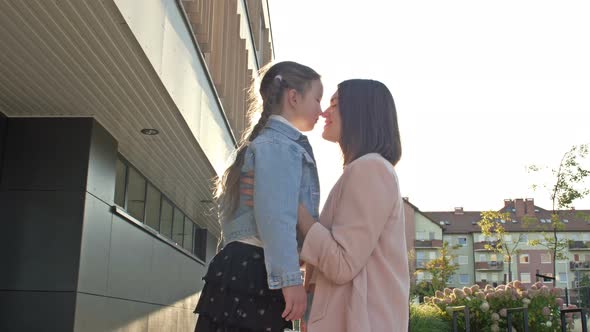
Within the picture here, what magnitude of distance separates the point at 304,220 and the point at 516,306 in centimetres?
487

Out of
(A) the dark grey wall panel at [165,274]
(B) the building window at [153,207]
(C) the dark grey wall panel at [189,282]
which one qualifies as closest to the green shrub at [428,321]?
(A) the dark grey wall panel at [165,274]

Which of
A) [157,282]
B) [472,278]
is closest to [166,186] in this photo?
[157,282]

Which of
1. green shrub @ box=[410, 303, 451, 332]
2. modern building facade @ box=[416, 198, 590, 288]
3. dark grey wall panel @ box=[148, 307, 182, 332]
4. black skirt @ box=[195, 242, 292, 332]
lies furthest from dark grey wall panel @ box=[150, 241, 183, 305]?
modern building facade @ box=[416, 198, 590, 288]

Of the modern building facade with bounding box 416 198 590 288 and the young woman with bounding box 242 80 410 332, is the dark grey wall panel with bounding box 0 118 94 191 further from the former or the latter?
the modern building facade with bounding box 416 198 590 288

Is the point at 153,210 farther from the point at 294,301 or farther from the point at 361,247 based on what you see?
the point at 361,247

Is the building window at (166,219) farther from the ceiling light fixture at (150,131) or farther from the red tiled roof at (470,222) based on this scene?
the red tiled roof at (470,222)

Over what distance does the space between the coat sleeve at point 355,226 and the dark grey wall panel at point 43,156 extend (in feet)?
16.2

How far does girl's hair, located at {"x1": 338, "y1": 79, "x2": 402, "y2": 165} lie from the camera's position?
2.67m

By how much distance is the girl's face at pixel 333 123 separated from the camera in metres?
2.76

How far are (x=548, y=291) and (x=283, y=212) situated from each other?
17.2 feet

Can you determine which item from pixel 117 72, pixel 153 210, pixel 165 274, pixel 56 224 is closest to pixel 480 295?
pixel 117 72

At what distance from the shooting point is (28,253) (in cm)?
665

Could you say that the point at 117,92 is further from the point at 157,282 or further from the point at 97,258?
the point at 157,282

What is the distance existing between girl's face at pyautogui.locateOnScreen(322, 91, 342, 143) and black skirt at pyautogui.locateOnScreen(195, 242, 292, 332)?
54 centimetres
